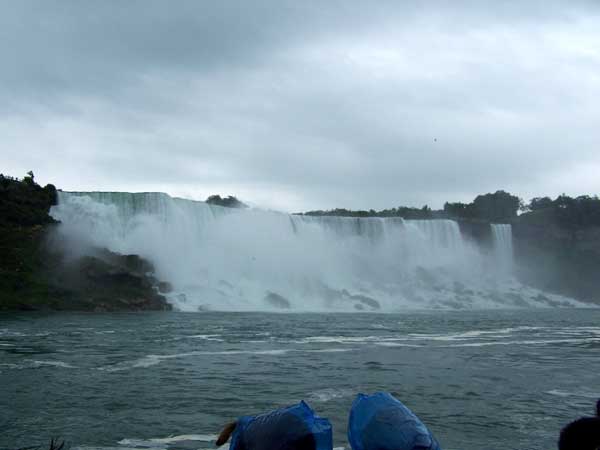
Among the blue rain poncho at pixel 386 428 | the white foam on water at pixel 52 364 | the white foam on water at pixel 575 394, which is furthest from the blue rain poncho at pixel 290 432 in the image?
the white foam on water at pixel 52 364

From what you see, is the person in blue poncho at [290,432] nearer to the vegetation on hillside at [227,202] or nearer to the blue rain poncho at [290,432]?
the blue rain poncho at [290,432]

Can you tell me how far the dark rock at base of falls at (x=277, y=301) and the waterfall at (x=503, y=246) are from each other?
30.9m

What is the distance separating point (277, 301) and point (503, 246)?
33.0 m

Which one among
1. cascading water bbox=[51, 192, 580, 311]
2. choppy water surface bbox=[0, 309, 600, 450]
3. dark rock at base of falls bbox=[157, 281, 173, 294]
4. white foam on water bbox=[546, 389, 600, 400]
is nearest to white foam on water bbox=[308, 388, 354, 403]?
choppy water surface bbox=[0, 309, 600, 450]

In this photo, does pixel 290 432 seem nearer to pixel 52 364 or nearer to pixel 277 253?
pixel 52 364

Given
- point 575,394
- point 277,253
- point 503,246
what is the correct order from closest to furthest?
1. point 575,394
2. point 277,253
3. point 503,246

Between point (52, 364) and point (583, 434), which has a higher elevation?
point (583, 434)

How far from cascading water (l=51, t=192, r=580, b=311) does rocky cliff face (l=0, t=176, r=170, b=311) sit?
126 cm

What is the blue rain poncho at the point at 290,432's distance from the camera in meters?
2.64

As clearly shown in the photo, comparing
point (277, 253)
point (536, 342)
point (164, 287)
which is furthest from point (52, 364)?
point (277, 253)

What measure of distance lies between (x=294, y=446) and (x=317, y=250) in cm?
4928

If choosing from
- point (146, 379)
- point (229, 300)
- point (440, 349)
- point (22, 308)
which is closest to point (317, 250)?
point (229, 300)

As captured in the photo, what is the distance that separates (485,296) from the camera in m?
58.3

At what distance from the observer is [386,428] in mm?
2830
